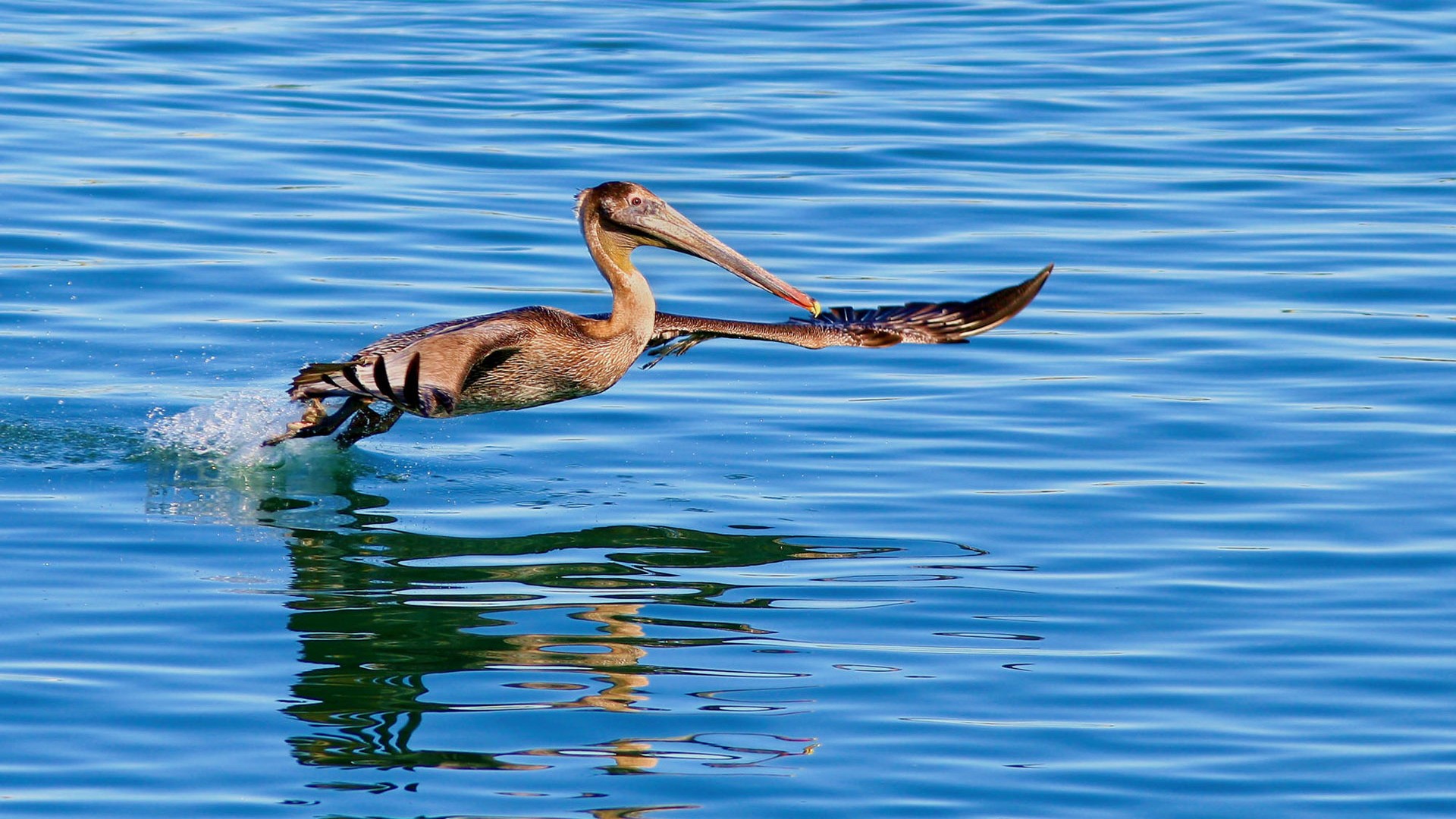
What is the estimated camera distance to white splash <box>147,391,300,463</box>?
9.65m

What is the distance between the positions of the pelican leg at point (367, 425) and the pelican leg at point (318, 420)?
212 mm

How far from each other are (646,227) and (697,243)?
0.26 metres

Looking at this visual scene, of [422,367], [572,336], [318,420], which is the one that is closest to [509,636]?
[422,367]

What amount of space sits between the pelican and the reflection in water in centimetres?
47

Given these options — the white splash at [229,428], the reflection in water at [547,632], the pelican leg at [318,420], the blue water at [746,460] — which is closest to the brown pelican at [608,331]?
the pelican leg at [318,420]

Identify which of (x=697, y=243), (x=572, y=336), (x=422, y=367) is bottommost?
(x=422, y=367)

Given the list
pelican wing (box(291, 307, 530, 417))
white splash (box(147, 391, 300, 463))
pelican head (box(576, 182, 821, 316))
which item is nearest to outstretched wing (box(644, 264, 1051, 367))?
pelican head (box(576, 182, 821, 316))

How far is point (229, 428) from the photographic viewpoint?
385 inches

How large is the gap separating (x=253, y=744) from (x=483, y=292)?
638 centimetres

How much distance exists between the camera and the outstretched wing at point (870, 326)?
384 inches

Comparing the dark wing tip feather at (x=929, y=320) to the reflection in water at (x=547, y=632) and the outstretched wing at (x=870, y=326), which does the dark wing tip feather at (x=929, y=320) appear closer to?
the outstretched wing at (x=870, y=326)

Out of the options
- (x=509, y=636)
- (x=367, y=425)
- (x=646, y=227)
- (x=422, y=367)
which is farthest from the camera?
(x=367, y=425)

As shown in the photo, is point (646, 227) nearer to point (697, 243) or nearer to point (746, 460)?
point (697, 243)

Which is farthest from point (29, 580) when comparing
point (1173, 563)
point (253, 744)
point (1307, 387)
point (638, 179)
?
point (638, 179)
